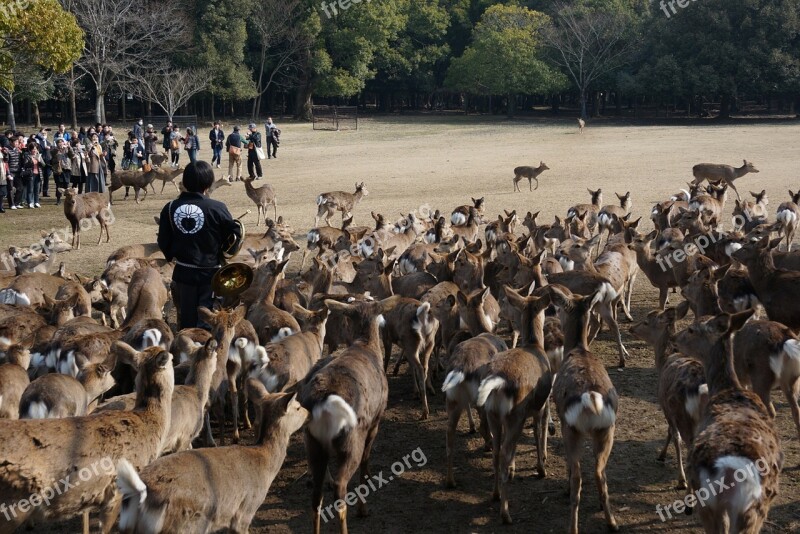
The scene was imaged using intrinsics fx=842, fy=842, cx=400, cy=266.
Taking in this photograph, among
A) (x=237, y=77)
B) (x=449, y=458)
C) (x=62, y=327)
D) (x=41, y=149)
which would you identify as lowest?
(x=449, y=458)

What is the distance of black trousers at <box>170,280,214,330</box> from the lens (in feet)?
24.9

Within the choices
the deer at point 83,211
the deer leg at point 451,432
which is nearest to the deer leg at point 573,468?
the deer leg at point 451,432

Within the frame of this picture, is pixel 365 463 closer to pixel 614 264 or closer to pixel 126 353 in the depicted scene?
pixel 126 353

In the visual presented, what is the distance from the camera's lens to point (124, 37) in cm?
4578

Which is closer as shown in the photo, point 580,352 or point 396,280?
point 580,352

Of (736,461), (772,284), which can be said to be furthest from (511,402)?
(772,284)

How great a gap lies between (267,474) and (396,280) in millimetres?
5819

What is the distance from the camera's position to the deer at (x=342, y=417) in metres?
5.82

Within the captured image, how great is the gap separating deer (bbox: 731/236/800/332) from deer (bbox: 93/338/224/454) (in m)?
6.20

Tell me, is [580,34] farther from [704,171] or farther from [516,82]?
[704,171]

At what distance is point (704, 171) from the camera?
76.3 ft

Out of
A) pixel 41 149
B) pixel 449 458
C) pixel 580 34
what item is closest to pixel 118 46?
pixel 41 149

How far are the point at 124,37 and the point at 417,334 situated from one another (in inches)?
1669

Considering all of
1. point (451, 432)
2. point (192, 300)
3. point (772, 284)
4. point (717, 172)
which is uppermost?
point (717, 172)
